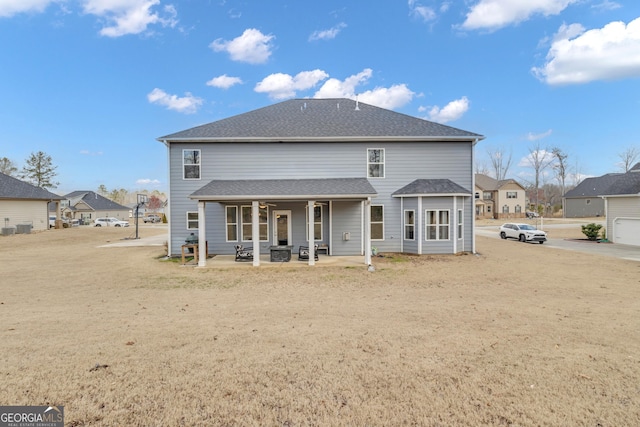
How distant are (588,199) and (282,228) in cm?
5699

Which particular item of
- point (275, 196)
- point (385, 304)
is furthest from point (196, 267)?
point (385, 304)

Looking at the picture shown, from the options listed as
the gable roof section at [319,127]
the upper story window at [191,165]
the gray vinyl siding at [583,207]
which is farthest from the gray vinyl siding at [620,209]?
the gray vinyl siding at [583,207]

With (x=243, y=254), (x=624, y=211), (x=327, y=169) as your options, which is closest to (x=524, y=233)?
(x=624, y=211)

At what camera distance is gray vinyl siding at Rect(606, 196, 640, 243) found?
783 inches

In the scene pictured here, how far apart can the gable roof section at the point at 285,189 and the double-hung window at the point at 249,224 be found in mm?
1425

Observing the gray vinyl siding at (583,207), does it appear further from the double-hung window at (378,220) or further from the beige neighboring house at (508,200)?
the double-hung window at (378,220)

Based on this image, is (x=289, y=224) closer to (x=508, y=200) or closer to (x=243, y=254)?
(x=243, y=254)

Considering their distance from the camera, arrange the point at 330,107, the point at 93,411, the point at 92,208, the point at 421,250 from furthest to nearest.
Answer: the point at 92,208, the point at 330,107, the point at 421,250, the point at 93,411

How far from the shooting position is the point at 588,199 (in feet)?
167

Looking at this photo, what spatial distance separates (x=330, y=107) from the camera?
60.3 ft

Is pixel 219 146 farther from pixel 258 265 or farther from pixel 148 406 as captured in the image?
pixel 148 406

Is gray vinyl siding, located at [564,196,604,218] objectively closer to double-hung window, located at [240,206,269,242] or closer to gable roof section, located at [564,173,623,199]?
gable roof section, located at [564,173,623,199]

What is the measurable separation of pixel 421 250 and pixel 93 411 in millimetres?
13580

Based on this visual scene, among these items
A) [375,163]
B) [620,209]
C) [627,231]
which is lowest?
[627,231]
